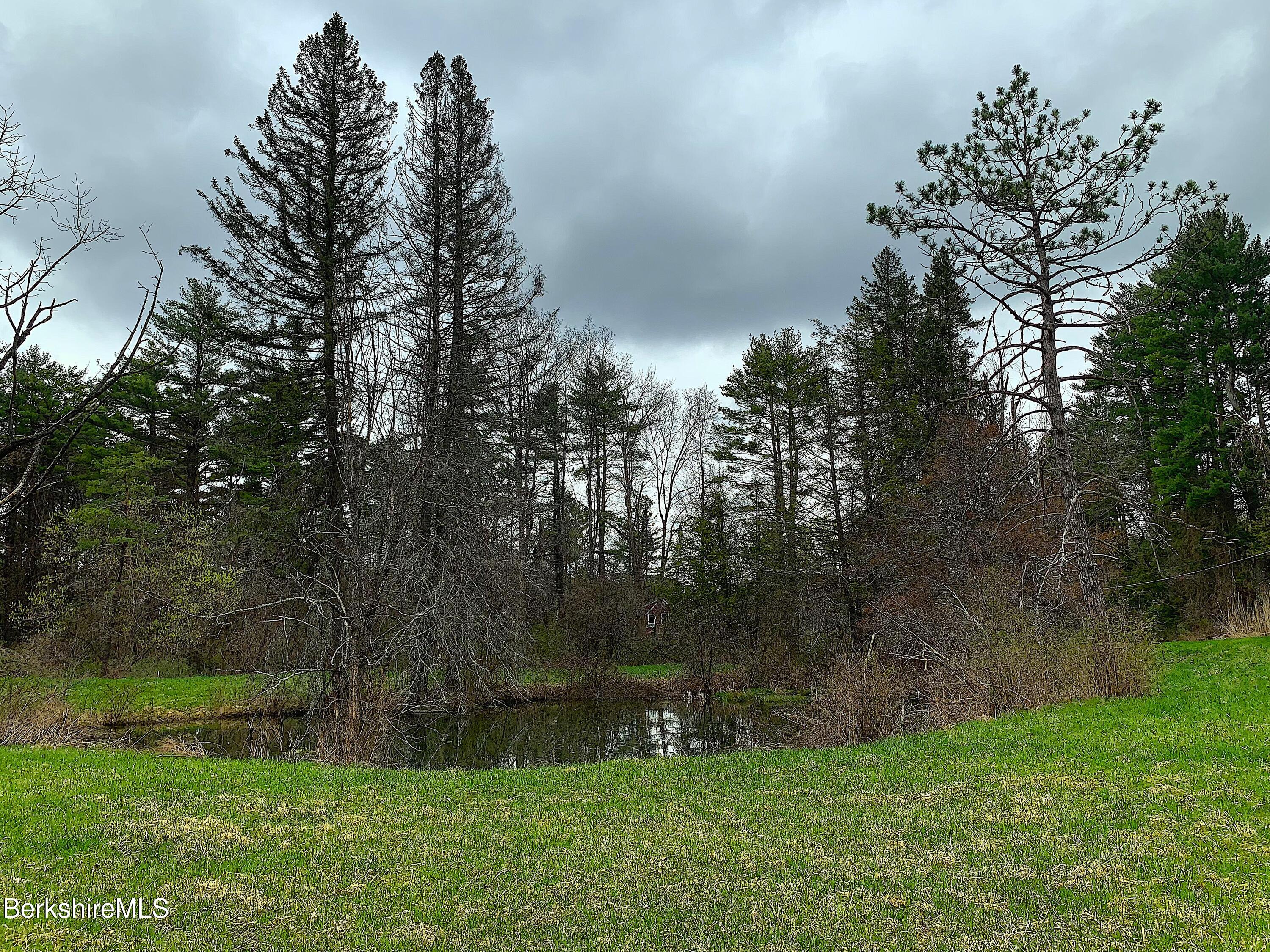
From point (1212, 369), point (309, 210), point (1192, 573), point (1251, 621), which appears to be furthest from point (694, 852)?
point (1212, 369)

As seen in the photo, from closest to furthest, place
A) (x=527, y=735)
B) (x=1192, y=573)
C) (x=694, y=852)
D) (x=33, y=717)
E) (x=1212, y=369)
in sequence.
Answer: (x=694, y=852), (x=33, y=717), (x=1192, y=573), (x=527, y=735), (x=1212, y=369)

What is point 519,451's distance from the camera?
23.9 metres

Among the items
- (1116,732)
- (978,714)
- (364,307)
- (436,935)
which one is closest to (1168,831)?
(1116,732)

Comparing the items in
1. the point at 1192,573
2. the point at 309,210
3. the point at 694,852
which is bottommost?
the point at 694,852

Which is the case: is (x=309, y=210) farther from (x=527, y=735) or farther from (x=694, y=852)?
(x=694, y=852)

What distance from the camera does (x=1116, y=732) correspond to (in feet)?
23.8

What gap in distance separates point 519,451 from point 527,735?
408 inches

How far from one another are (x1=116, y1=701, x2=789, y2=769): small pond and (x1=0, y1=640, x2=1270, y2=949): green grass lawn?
13.9 ft

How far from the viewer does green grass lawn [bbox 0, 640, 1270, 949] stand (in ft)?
11.3

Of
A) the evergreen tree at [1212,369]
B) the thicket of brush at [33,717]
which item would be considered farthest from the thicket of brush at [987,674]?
the evergreen tree at [1212,369]

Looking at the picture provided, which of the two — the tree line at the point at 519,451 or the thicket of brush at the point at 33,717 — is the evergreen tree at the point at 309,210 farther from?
the thicket of brush at the point at 33,717

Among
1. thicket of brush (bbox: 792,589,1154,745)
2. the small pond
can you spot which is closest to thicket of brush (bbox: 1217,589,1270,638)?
thicket of brush (bbox: 792,589,1154,745)

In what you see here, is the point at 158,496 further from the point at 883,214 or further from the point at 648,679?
the point at 883,214

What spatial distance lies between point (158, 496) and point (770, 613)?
70.1 feet
